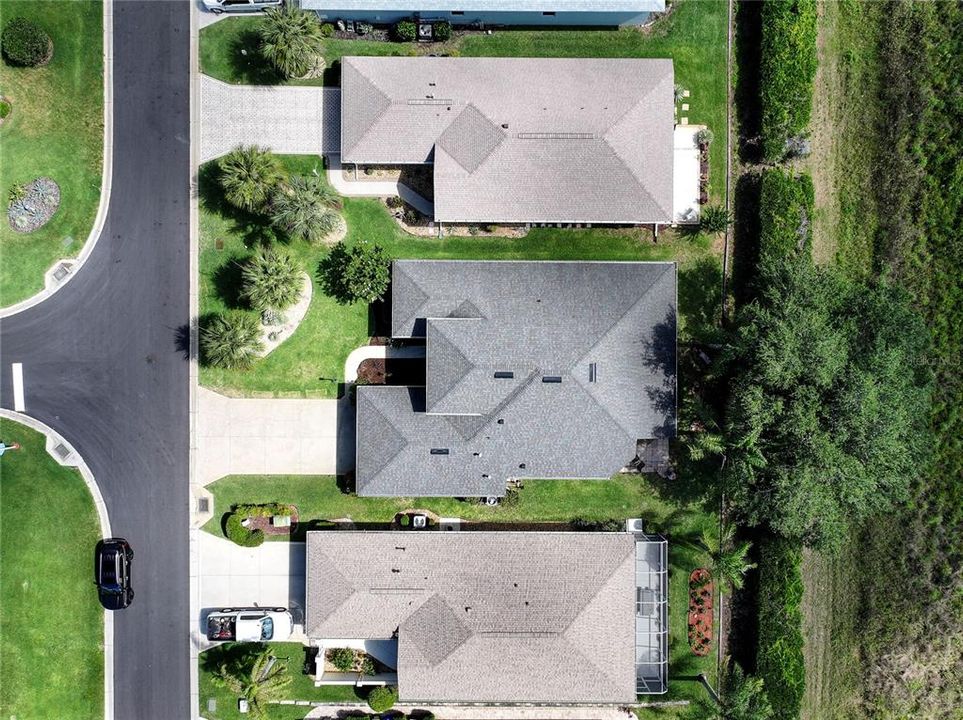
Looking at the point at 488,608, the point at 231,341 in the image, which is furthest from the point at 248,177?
the point at 488,608

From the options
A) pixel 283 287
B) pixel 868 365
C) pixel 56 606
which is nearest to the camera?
pixel 868 365

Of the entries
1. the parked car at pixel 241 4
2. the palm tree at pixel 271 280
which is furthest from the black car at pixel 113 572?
the parked car at pixel 241 4

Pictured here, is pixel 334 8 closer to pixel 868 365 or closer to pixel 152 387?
pixel 152 387

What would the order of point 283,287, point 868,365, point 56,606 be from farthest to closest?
point 56,606
point 283,287
point 868,365

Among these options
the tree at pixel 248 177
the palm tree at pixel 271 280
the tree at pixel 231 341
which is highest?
the tree at pixel 248 177

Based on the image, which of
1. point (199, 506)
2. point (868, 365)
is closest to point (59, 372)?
point (199, 506)

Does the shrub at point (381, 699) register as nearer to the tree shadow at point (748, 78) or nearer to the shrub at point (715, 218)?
the shrub at point (715, 218)

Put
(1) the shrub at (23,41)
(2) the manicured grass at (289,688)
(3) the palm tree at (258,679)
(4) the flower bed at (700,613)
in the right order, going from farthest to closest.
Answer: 1. (4) the flower bed at (700,613)
2. (2) the manicured grass at (289,688)
3. (1) the shrub at (23,41)
4. (3) the palm tree at (258,679)

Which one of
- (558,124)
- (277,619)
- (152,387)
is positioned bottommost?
(277,619)
